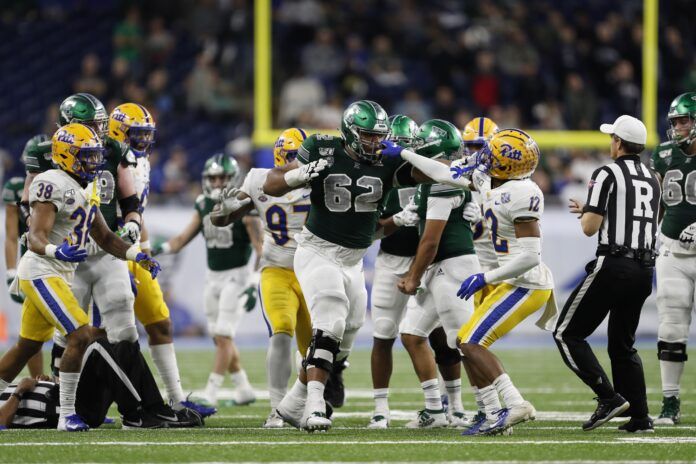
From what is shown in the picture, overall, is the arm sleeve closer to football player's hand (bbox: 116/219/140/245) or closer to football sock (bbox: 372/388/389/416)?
football sock (bbox: 372/388/389/416)

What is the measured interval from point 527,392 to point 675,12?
32.6 ft

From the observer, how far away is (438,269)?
23.4ft

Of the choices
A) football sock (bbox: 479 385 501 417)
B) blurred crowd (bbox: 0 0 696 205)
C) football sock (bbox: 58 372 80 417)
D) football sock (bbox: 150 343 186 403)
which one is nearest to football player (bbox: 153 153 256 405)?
football sock (bbox: 150 343 186 403)

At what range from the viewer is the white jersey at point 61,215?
647cm

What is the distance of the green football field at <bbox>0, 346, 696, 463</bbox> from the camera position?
542 centimetres

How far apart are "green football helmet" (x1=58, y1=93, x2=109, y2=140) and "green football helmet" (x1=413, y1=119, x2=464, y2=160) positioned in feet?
6.36

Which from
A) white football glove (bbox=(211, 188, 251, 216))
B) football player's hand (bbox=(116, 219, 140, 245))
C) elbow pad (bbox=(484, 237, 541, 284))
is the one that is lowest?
elbow pad (bbox=(484, 237, 541, 284))

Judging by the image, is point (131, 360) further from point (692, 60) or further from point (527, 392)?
point (692, 60)

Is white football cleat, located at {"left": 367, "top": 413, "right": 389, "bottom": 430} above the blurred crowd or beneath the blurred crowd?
beneath

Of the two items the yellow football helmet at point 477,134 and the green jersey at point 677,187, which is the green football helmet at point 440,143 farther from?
the green jersey at point 677,187

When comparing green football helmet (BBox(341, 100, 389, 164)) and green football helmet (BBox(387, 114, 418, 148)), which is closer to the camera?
green football helmet (BBox(341, 100, 389, 164))

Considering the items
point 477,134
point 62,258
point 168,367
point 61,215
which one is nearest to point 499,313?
point 477,134

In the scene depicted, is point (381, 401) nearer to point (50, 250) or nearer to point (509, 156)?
point (509, 156)

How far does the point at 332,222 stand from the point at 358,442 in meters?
1.30
